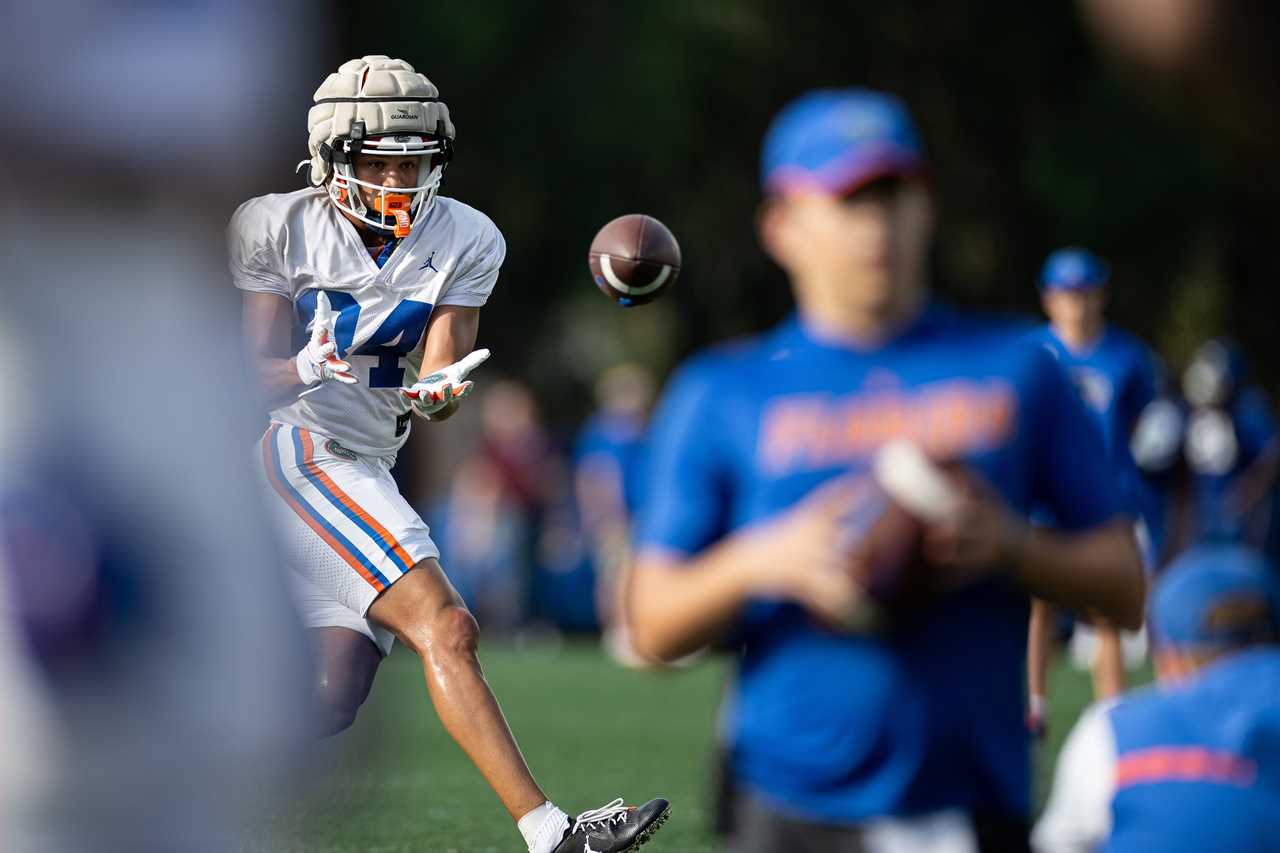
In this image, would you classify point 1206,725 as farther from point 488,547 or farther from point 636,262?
point 488,547

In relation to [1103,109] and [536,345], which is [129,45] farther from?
[536,345]

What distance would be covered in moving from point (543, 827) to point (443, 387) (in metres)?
1.05

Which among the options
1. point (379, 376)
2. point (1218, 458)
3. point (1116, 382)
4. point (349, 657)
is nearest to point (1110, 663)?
point (1116, 382)

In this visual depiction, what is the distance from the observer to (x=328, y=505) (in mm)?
5000

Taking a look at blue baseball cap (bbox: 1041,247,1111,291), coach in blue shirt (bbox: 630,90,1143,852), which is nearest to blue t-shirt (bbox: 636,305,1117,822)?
coach in blue shirt (bbox: 630,90,1143,852)

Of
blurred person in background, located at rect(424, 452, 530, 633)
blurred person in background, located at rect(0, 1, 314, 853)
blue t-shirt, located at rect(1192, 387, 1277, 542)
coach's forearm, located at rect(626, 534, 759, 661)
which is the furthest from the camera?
blurred person in background, located at rect(424, 452, 530, 633)

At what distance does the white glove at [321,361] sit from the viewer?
4930 millimetres

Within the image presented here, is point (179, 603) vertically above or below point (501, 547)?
above

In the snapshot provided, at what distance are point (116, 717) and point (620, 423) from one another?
1338cm

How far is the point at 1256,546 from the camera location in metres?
13.5

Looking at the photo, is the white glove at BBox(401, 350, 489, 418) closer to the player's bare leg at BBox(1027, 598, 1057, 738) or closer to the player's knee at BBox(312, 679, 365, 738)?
the player's knee at BBox(312, 679, 365, 738)

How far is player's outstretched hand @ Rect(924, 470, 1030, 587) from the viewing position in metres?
2.40

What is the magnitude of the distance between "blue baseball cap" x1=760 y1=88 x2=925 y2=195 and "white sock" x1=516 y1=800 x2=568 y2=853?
2.39 m

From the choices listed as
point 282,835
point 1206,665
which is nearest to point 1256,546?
point 1206,665
